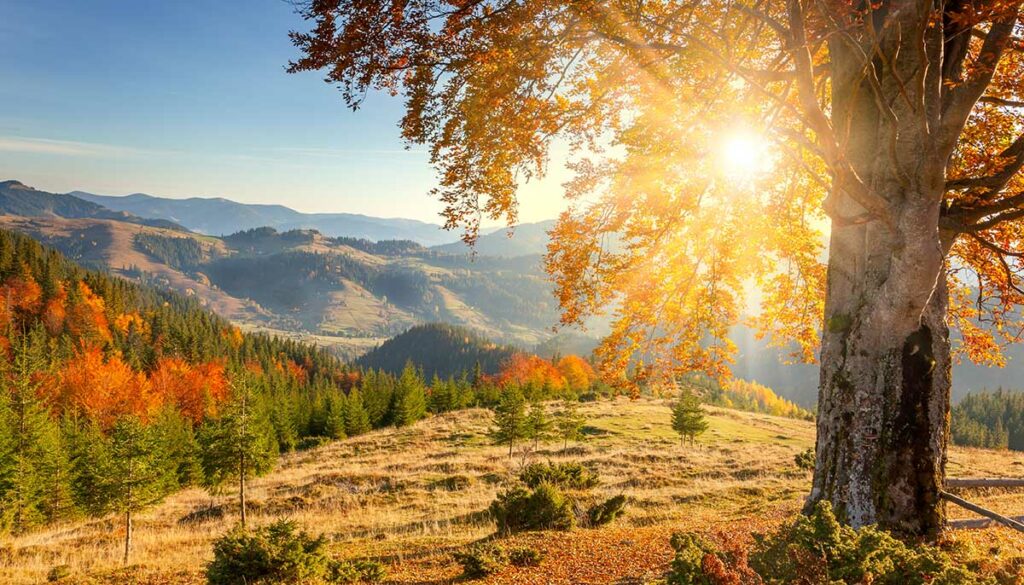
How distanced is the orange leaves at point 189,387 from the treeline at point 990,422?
162061mm

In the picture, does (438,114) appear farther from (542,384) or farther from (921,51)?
(542,384)

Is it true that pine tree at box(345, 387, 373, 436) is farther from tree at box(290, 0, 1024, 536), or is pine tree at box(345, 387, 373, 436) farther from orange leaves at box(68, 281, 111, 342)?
tree at box(290, 0, 1024, 536)

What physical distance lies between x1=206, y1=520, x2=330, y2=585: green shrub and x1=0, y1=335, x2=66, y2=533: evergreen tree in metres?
32.5

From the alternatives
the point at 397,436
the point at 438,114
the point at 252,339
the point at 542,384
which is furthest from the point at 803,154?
the point at 252,339

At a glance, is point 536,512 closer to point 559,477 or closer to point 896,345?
point 559,477

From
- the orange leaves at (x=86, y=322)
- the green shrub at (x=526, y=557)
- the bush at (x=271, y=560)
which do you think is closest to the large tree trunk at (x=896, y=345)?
the green shrub at (x=526, y=557)

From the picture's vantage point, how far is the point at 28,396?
41188 mm

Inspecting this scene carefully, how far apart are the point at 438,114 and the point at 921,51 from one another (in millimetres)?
5449

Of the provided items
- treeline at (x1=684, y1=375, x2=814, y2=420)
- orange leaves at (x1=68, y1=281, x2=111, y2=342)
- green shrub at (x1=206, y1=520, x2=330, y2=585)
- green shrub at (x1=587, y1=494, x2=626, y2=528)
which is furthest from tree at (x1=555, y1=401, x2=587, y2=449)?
orange leaves at (x1=68, y1=281, x2=111, y2=342)

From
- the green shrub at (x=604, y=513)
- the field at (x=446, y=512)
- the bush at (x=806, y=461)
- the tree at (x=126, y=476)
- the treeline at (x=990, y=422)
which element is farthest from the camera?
the treeline at (x=990, y=422)

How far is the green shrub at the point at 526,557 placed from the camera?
9.34 m

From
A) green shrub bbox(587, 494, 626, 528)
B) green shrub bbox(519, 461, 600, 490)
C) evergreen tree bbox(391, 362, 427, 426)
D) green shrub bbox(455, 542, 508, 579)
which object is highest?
green shrub bbox(455, 542, 508, 579)

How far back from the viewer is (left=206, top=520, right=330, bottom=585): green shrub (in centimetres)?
821

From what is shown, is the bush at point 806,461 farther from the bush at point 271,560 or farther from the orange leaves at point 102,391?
the orange leaves at point 102,391
